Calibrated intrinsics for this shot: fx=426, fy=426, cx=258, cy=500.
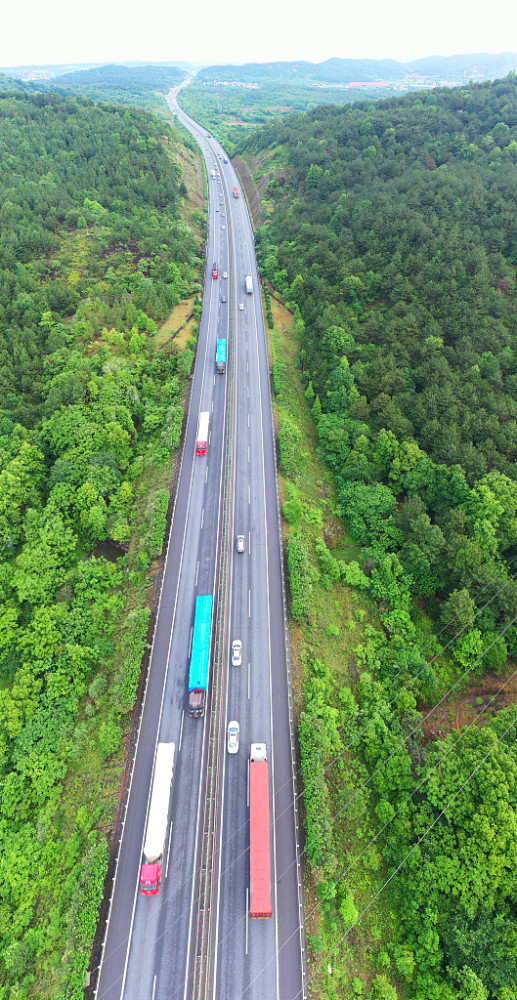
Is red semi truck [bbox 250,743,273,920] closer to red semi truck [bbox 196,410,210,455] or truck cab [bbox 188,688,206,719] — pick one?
truck cab [bbox 188,688,206,719]

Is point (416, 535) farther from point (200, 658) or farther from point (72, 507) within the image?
point (72, 507)

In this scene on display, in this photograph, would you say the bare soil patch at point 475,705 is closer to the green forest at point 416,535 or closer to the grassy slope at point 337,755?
the green forest at point 416,535

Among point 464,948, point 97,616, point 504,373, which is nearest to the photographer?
point 464,948

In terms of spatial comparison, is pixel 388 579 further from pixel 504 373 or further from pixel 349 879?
pixel 504 373

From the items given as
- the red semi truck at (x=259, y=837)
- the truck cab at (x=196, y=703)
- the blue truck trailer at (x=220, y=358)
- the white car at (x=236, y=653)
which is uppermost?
the blue truck trailer at (x=220, y=358)

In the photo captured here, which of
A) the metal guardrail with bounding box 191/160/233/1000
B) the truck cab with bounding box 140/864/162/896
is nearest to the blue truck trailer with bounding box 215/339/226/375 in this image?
the metal guardrail with bounding box 191/160/233/1000

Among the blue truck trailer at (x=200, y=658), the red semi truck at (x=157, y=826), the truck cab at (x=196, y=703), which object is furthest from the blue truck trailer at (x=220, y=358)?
the red semi truck at (x=157, y=826)

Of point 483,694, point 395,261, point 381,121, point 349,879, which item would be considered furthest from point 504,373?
point 381,121
